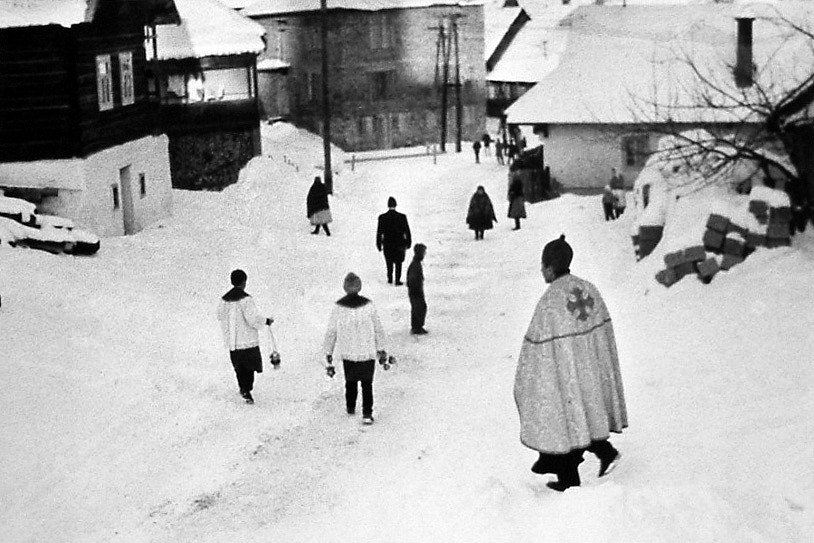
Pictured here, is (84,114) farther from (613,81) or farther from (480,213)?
(613,81)

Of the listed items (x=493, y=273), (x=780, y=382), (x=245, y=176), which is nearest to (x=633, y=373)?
(x=780, y=382)

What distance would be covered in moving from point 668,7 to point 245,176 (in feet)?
48.4

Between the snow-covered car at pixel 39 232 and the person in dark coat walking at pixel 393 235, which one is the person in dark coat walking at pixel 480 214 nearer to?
the person in dark coat walking at pixel 393 235

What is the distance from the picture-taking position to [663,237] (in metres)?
16.9

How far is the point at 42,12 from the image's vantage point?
70.7 feet

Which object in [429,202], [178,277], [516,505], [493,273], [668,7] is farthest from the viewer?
[668,7]

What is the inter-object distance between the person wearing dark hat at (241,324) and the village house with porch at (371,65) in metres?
47.0

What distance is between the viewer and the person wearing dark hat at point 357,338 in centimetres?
1212

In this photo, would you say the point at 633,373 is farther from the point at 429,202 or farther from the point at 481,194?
the point at 429,202

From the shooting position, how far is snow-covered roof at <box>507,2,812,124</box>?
109 ft

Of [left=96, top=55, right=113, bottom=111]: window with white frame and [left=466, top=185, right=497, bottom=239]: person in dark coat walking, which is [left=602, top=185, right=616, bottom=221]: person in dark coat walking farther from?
[left=96, top=55, right=113, bottom=111]: window with white frame

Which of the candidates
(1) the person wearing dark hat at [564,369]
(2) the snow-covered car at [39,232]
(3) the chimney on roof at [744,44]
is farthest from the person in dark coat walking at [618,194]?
(1) the person wearing dark hat at [564,369]

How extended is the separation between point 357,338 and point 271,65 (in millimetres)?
48456

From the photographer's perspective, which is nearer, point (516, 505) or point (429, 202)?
point (516, 505)
